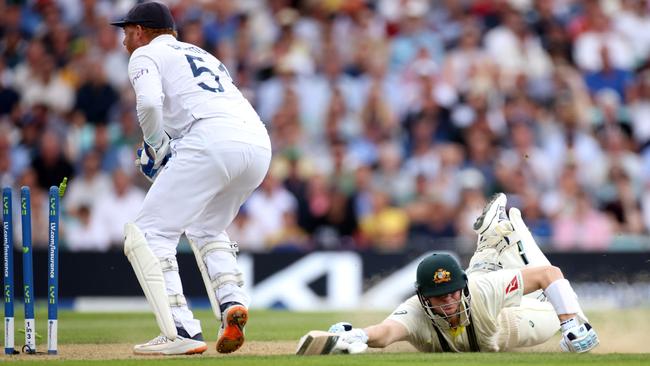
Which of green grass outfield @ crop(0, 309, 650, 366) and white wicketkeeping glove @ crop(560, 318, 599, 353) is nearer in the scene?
green grass outfield @ crop(0, 309, 650, 366)

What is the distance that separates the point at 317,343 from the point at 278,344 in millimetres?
1686

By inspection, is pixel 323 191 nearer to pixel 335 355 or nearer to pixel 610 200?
pixel 610 200

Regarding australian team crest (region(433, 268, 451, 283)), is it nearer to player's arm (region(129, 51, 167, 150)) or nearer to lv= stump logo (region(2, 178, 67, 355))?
player's arm (region(129, 51, 167, 150))

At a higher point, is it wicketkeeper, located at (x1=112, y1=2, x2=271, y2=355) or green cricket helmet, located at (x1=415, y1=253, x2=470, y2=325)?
wicketkeeper, located at (x1=112, y1=2, x2=271, y2=355)

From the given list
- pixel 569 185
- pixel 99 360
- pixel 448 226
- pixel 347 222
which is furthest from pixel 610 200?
pixel 99 360

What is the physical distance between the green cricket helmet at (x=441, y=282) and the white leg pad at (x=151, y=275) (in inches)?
58.4

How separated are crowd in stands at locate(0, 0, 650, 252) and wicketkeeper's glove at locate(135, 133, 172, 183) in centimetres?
624

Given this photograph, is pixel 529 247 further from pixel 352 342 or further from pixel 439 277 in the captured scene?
pixel 352 342

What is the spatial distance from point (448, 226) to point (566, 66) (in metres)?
3.53

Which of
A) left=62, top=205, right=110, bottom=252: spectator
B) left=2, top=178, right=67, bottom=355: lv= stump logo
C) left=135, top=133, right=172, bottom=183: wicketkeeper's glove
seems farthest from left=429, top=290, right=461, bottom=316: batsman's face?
left=62, top=205, right=110, bottom=252: spectator

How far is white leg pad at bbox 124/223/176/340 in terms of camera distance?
711 cm

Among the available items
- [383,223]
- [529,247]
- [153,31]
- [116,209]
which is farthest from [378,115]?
[153,31]

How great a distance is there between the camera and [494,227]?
859cm

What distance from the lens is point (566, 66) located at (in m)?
16.5
